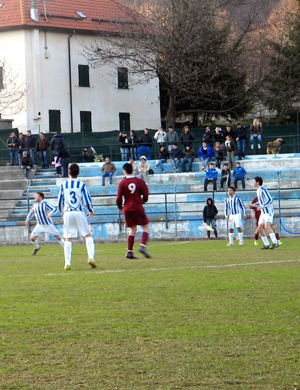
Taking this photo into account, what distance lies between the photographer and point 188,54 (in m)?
48.1

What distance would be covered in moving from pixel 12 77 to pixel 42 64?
216 centimetres

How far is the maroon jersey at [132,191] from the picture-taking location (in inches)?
581

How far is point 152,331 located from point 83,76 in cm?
4792

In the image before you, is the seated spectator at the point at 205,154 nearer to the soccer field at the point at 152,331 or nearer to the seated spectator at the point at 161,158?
the seated spectator at the point at 161,158

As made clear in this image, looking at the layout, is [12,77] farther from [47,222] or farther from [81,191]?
[81,191]

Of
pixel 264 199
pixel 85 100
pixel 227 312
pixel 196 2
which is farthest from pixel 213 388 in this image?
pixel 85 100

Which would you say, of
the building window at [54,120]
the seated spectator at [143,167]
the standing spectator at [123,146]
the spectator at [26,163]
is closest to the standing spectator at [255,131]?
the standing spectator at [123,146]

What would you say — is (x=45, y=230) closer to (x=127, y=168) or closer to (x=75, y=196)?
(x=127, y=168)

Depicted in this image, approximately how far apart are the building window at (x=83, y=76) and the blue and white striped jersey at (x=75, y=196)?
136ft

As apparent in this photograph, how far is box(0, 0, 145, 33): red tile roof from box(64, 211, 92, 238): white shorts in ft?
127

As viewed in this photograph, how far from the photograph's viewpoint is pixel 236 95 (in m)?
50.8

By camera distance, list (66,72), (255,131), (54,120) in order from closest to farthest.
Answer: (255,131) < (54,120) < (66,72)

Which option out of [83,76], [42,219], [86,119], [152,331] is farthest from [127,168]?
[83,76]

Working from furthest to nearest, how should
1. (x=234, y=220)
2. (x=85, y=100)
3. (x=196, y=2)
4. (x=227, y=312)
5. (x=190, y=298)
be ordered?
(x=85, y=100)
(x=196, y=2)
(x=234, y=220)
(x=190, y=298)
(x=227, y=312)
